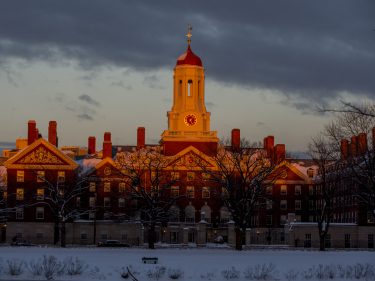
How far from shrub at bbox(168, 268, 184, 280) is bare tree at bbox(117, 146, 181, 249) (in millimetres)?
42601

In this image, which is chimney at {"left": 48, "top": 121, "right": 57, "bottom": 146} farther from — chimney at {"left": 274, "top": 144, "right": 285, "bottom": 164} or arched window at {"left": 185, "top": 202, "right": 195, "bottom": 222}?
chimney at {"left": 274, "top": 144, "right": 285, "bottom": 164}

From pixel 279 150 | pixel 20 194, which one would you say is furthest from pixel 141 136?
pixel 20 194

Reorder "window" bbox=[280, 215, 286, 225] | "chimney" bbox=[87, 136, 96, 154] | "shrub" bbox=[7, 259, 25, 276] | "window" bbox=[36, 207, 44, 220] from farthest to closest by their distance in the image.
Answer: "chimney" bbox=[87, 136, 96, 154], "window" bbox=[280, 215, 286, 225], "window" bbox=[36, 207, 44, 220], "shrub" bbox=[7, 259, 25, 276]

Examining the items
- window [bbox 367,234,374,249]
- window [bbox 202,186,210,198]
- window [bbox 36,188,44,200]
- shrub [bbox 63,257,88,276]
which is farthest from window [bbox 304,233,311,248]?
shrub [bbox 63,257,88,276]

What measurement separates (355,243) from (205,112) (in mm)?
30068

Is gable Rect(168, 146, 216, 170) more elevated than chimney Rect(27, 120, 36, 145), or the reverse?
chimney Rect(27, 120, 36, 145)

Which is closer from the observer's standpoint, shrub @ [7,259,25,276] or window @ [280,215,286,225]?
shrub @ [7,259,25,276]

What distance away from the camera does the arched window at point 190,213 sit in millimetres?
121812

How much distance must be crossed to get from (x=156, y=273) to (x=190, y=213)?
71637 mm

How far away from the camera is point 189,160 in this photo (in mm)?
120625

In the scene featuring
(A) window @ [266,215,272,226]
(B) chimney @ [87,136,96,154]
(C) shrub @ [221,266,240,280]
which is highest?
(B) chimney @ [87,136,96,154]

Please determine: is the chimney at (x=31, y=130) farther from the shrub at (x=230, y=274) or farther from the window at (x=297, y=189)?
the shrub at (x=230, y=274)

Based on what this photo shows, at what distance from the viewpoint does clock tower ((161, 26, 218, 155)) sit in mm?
125125

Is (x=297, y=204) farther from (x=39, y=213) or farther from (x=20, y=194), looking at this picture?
(x=20, y=194)
